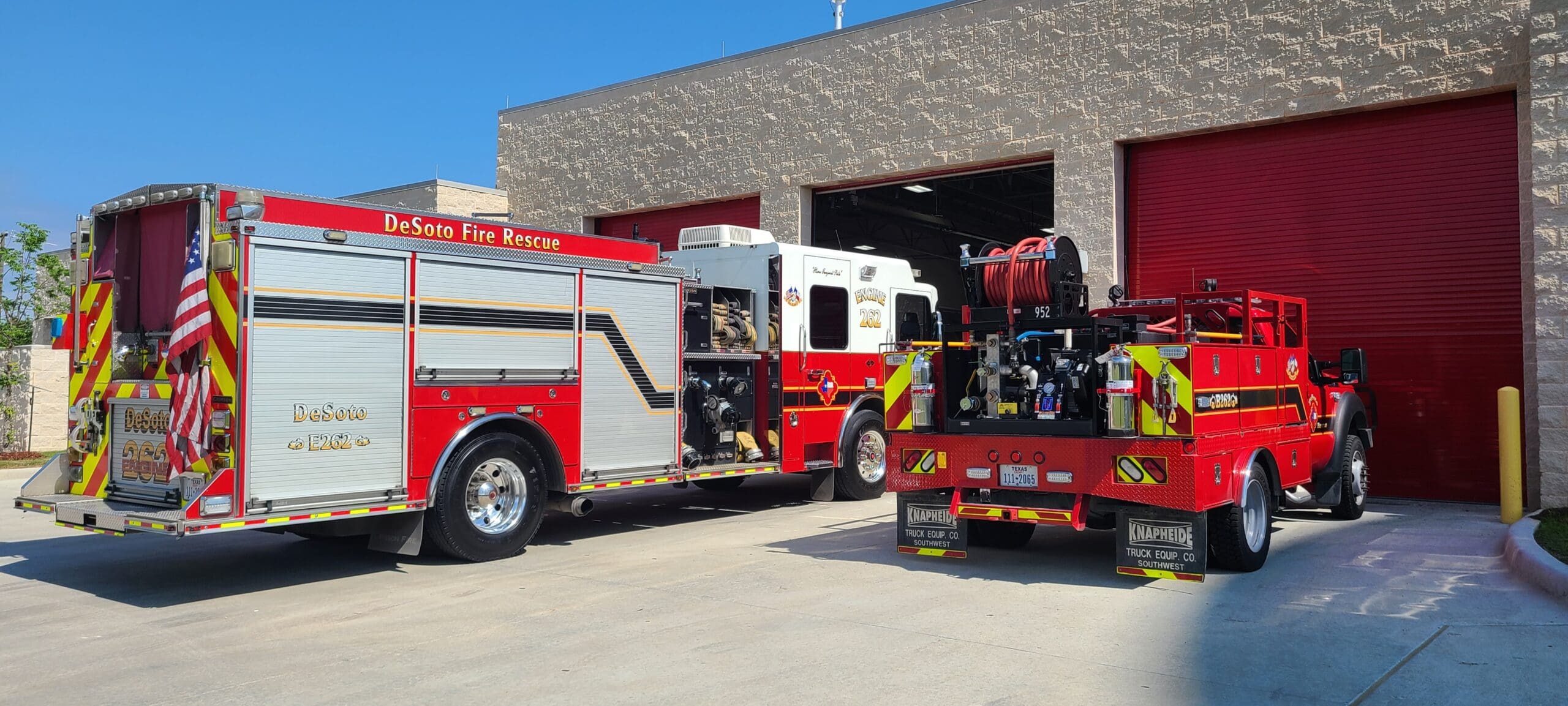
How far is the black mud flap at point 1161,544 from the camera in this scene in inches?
315

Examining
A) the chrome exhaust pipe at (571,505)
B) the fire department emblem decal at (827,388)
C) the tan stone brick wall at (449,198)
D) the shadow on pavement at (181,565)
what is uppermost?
the tan stone brick wall at (449,198)

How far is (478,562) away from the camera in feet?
31.1

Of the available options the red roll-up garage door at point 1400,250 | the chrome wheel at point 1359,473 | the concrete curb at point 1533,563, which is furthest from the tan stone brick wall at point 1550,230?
the concrete curb at point 1533,563

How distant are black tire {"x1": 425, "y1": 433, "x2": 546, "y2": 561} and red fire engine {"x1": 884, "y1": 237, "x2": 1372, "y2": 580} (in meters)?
3.05

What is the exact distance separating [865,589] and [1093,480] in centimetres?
183

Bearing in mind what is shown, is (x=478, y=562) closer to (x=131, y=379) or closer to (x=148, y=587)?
(x=148, y=587)

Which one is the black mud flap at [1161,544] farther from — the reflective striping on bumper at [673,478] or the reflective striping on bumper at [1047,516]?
the reflective striping on bumper at [673,478]

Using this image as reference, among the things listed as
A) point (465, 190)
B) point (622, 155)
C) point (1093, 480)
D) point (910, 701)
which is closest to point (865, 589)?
point (1093, 480)

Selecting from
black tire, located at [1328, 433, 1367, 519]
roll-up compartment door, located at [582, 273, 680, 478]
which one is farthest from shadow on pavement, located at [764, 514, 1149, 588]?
black tire, located at [1328, 433, 1367, 519]

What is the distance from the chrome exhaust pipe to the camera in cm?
1005

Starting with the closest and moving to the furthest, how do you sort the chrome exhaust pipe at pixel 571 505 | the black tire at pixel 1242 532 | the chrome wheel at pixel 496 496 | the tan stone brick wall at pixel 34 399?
the black tire at pixel 1242 532
the chrome wheel at pixel 496 496
the chrome exhaust pipe at pixel 571 505
the tan stone brick wall at pixel 34 399

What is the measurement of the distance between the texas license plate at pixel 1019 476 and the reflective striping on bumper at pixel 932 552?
2.51 feet

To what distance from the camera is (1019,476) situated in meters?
8.75

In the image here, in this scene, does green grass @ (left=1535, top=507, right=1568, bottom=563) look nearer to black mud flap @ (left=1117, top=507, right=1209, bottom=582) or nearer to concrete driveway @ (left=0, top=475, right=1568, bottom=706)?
concrete driveway @ (left=0, top=475, right=1568, bottom=706)
